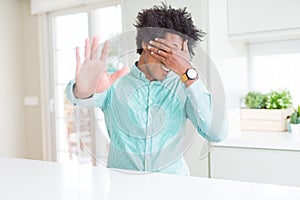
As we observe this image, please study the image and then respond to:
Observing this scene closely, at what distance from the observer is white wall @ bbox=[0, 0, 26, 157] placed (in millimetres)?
3318

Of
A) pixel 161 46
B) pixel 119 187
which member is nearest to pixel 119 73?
pixel 161 46

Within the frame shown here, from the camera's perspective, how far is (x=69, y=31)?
130 inches

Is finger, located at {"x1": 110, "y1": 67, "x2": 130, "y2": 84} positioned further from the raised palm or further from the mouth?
the mouth

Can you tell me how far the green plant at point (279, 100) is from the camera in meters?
2.22

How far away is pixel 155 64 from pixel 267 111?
55.6 inches

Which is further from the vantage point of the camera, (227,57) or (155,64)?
(227,57)

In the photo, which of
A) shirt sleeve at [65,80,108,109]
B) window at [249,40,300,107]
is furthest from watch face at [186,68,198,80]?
window at [249,40,300,107]

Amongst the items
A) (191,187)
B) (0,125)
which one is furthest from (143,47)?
(0,125)

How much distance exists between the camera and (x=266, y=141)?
6.21ft

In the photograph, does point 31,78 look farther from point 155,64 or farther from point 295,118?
point 155,64

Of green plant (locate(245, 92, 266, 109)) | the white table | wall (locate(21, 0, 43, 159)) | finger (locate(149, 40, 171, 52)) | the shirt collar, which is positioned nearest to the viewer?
the white table

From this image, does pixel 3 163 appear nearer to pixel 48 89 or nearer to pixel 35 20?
pixel 48 89

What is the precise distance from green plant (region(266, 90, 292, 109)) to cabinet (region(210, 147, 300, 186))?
1.52 ft

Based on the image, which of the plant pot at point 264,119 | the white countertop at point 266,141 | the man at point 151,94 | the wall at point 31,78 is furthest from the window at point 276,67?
the wall at point 31,78
